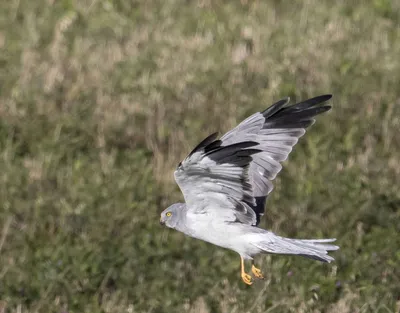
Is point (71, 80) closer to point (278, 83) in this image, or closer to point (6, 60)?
point (6, 60)

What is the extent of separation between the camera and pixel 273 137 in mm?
6605

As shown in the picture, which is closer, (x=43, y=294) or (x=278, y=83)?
(x=43, y=294)

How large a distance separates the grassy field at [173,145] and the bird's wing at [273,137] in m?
0.72

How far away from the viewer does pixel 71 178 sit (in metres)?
8.52

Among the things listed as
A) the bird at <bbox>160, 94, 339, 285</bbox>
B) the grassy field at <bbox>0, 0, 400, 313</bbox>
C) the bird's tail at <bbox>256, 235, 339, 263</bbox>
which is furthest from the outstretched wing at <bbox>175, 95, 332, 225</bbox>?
the grassy field at <bbox>0, 0, 400, 313</bbox>

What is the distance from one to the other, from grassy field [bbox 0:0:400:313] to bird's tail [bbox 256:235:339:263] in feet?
2.46

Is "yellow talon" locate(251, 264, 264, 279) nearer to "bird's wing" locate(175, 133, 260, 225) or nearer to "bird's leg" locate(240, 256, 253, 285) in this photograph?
"bird's leg" locate(240, 256, 253, 285)

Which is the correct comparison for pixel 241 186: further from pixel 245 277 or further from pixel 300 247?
pixel 245 277

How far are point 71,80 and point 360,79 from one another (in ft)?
9.72

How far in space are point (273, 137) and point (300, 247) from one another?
3.49ft

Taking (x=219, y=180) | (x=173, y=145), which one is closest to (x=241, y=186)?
(x=219, y=180)

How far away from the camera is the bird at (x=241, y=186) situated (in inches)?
222

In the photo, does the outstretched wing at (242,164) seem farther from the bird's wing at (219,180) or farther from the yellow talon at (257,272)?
the yellow talon at (257,272)

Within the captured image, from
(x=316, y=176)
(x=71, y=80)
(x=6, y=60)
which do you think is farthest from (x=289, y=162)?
(x=6, y=60)
